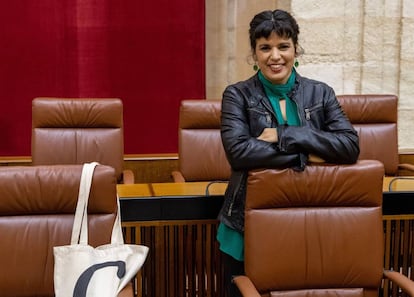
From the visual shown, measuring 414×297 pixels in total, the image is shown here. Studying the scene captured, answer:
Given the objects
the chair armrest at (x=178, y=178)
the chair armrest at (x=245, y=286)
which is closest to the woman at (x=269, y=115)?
the chair armrest at (x=245, y=286)

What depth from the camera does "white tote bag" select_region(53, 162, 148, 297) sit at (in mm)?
1609

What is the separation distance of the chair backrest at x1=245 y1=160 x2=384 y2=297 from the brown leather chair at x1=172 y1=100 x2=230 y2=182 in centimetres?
146

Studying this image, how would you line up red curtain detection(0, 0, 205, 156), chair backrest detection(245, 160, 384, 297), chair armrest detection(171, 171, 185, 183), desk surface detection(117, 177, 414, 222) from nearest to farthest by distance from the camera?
chair backrest detection(245, 160, 384, 297) → desk surface detection(117, 177, 414, 222) → chair armrest detection(171, 171, 185, 183) → red curtain detection(0, 0, 205, 156)

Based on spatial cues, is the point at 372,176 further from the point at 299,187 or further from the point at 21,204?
the point at 21,204

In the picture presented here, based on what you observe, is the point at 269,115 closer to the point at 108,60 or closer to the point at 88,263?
the point at 88,263

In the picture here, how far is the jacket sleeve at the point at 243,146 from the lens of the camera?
1.80 m

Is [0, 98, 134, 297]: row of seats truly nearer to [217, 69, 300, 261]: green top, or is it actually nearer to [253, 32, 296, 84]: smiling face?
[217, 69, 300, 261]: green top

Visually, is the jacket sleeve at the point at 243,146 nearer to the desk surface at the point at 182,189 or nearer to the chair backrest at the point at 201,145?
the desk surface at the point at 182,189

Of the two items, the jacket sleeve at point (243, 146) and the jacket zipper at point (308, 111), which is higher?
the jacket zipper at point (308, 111)

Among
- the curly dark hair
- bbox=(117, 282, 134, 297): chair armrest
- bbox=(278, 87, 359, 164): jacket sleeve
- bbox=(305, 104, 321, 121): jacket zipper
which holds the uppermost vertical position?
the curly dark hair

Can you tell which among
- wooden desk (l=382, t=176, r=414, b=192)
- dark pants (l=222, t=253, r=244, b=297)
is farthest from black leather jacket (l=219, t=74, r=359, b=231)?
wooden desk (l=382, t=176, r=414, b=192)

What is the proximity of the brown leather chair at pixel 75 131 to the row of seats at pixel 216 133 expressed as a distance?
1.19 feet

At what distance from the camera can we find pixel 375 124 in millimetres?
3305

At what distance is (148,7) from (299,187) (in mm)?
2948
